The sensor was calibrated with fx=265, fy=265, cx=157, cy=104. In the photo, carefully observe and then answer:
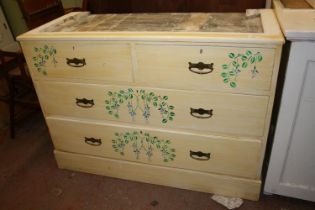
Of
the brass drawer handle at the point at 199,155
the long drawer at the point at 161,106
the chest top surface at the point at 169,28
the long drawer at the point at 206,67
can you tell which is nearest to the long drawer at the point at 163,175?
the brass drawer handle at the point at 199,155

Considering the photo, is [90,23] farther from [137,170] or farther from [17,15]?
[17,15]

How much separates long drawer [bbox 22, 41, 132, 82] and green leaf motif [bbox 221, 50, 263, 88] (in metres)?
0.46

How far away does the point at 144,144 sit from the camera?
156cm

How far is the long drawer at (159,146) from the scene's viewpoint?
1.41 m

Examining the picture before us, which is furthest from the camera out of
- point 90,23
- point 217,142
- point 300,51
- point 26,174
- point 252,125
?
point 26,174

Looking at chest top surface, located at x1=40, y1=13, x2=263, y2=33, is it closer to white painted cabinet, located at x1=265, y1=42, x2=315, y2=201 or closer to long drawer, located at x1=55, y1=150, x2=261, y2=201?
white painted cabinet, located at x1=265, y1=42, x2=315, y2=201

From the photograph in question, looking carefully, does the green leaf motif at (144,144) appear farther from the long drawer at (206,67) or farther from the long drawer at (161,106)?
the long drawer at (206,67)

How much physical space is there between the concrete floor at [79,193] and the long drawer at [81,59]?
0.74 meters

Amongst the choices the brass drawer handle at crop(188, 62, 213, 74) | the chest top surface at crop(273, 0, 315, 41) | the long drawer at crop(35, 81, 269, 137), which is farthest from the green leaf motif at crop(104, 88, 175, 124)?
the chest top surface at crop(273, 0, 315, 41)

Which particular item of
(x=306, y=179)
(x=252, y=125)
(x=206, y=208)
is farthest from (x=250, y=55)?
(x=206, y=208)

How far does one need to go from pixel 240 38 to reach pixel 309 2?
1.83 feet

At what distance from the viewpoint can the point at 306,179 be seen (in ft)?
4.53

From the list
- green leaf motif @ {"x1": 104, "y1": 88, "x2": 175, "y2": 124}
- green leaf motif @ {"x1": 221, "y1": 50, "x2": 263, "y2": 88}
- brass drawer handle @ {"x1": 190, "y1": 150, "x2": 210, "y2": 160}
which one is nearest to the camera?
green leaf motif @ {"x1": 221, "y1": 50, "x2": 263, "y2": 88}

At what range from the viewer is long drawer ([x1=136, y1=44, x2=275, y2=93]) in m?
1.13
